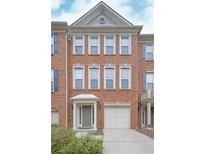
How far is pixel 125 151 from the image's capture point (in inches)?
186

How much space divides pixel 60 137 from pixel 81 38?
6003 millimetres

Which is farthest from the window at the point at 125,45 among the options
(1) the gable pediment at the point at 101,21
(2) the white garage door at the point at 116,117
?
(2) the white garage door at the point at 116,117

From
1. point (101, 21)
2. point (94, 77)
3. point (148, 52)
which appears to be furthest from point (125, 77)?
point (101, 21)

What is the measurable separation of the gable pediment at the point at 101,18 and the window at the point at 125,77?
1.70 meters

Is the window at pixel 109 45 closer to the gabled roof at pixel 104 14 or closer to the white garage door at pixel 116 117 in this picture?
the gabled roof at pixel 104 14

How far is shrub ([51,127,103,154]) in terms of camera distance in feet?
12.8

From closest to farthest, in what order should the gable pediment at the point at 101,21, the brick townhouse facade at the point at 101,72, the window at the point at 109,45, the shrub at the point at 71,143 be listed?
the shrub at the point at 71,143 → the brick townhouse facade at the point at 101,72 → the gable pediment at the point at 101,21 → the window at the point at 109,45

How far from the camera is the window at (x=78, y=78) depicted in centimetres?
965

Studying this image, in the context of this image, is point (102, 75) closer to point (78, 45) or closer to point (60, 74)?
point (78, 45)

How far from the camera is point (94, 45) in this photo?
9.88 meters

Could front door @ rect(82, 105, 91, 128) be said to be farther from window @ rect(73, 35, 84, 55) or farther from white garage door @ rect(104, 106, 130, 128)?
window @ rect(73, 35, 84, 55)

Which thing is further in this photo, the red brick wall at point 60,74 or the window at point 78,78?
the window at point 78,78

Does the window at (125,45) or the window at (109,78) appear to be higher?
the window at (125,45)
